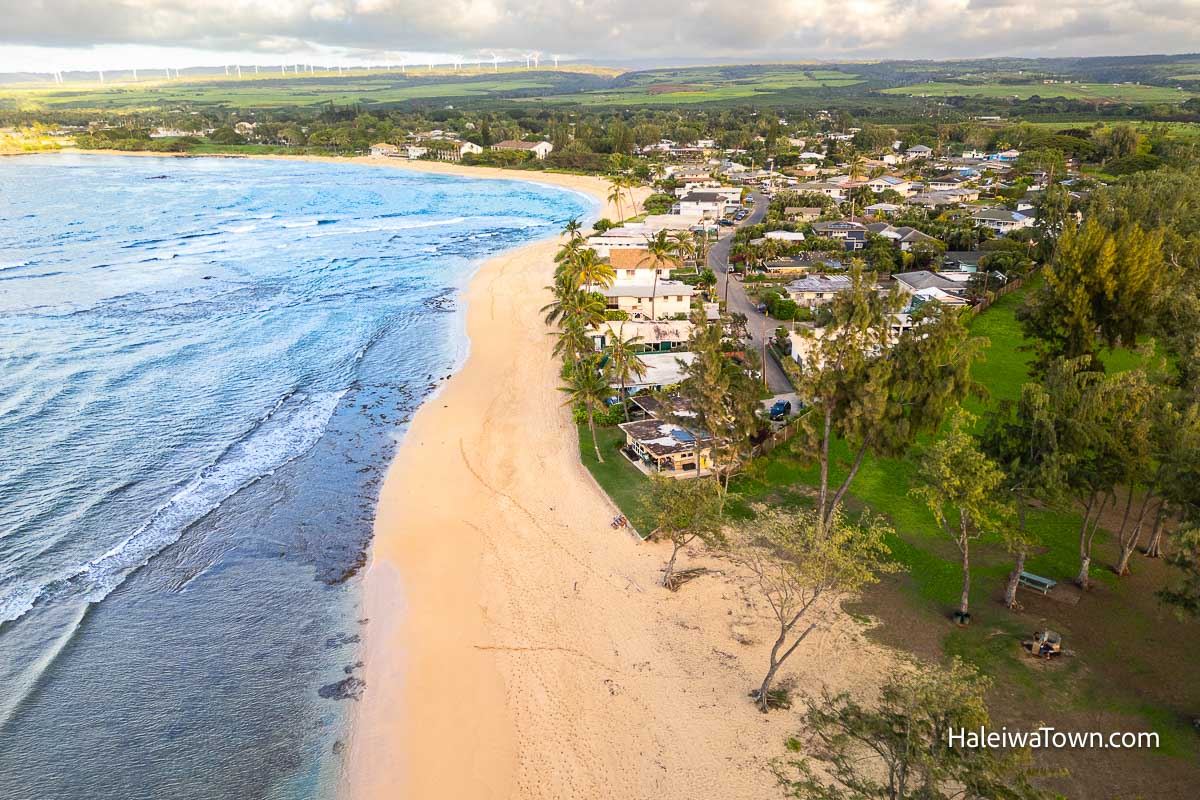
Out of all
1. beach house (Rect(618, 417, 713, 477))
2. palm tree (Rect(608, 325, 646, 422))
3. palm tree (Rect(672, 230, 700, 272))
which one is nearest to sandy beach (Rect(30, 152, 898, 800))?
beach house (Rect(618, 417, 713, 477))

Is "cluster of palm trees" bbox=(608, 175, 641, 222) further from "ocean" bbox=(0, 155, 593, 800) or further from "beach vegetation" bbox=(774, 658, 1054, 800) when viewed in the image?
"beach vegetation" bbox=(774, 658, 1054, 800)

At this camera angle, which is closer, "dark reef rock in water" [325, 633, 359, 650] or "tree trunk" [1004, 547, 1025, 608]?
"tree trunk" [1004, 547, 1025, 608]

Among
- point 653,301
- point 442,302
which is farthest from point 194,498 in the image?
point 442,302

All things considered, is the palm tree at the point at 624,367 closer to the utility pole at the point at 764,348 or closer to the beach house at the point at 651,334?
the beach house at the point at 651,334

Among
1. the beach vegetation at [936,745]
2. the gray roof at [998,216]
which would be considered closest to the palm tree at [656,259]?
the beach vegetation at [936,745]

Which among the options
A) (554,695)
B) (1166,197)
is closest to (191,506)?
(554,695)
